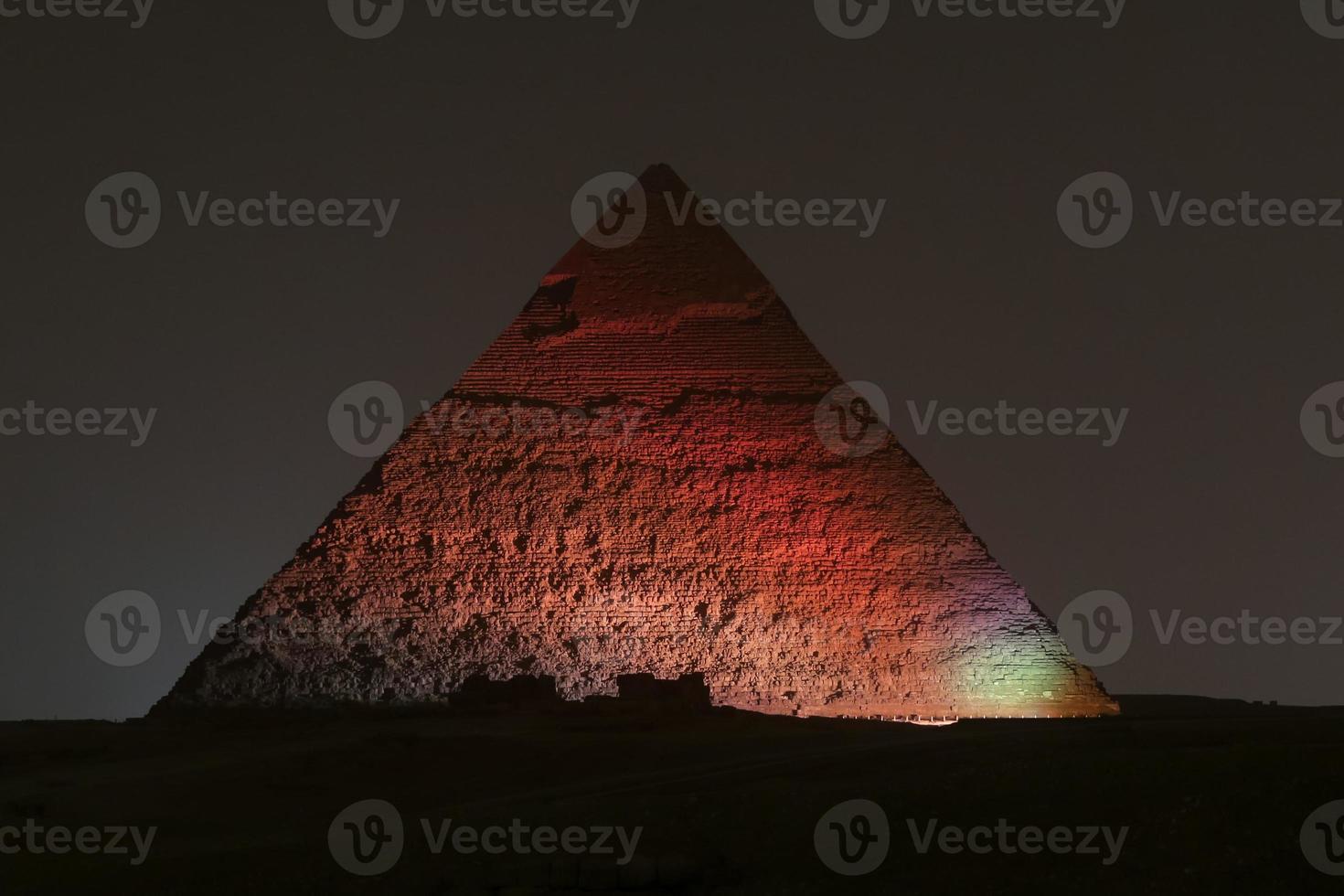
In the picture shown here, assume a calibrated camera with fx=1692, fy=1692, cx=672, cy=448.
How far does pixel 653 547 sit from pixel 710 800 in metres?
12.1

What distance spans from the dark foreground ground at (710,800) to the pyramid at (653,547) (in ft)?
13.0

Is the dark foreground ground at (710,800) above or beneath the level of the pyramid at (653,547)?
beneath

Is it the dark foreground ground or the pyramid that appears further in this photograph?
the pyramid

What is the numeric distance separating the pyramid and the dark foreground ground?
13.0 feet

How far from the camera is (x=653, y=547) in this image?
2508 cm

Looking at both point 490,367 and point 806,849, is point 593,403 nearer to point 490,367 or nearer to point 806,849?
point 490,367

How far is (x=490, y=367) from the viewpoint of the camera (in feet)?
87.5

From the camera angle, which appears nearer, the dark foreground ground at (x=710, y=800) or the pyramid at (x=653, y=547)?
the dark foreground ground at (x=710, y=800)

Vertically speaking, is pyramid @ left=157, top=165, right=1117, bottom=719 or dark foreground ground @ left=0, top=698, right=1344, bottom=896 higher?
pyramid @ left=157, top=165, right=1117, bottom=719

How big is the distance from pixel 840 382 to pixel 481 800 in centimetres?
1252

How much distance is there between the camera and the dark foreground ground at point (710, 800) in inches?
432

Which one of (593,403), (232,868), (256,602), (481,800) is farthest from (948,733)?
(256,602)

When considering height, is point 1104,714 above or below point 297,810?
above

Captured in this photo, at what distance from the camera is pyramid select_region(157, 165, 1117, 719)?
79.2 ft
